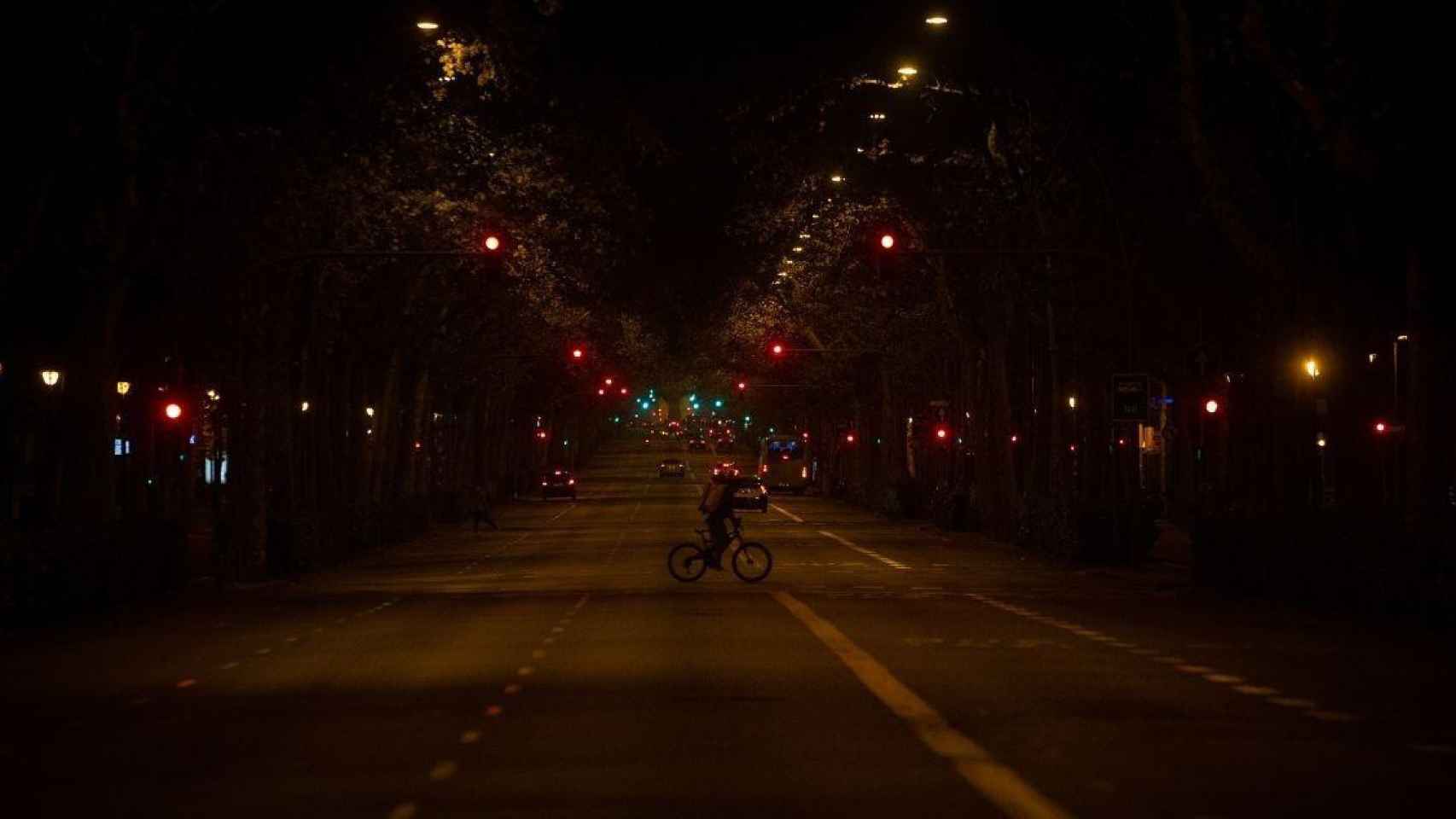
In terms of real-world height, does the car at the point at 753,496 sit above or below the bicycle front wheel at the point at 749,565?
above

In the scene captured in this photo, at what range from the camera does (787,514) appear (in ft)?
307

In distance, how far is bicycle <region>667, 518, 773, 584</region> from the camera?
40906mm

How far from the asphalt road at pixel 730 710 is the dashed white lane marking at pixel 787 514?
4916 cm

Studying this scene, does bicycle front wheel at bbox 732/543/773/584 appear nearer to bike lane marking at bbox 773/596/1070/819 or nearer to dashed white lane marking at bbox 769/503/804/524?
bike lane marking at bbox 773/596/1070/819

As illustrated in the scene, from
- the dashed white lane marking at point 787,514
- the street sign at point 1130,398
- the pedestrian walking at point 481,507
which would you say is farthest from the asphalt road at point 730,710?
the dashed white lane marking at point 787,514

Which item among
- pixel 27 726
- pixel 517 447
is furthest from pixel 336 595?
pixel 517 447

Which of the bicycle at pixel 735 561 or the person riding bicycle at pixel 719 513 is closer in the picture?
the person riding bicycle at pixel 719 513

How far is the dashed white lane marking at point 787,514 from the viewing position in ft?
278

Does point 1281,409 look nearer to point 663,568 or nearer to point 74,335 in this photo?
point 663,568

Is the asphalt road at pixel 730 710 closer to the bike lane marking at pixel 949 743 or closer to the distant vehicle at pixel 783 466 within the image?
the bike lane marking at pixel 949 743

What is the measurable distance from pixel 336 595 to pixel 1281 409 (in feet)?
53.2

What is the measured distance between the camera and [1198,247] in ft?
147

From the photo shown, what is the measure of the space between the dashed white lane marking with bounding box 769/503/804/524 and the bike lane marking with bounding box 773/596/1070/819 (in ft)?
195

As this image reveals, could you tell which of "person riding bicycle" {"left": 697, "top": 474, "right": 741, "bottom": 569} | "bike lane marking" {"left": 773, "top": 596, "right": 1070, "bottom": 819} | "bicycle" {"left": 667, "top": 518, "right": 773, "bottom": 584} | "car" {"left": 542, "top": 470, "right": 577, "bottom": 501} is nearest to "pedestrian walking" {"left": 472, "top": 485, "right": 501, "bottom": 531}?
"bicycle" {"left": 667, "top": 518, "right": 773, "bottom": 584}
